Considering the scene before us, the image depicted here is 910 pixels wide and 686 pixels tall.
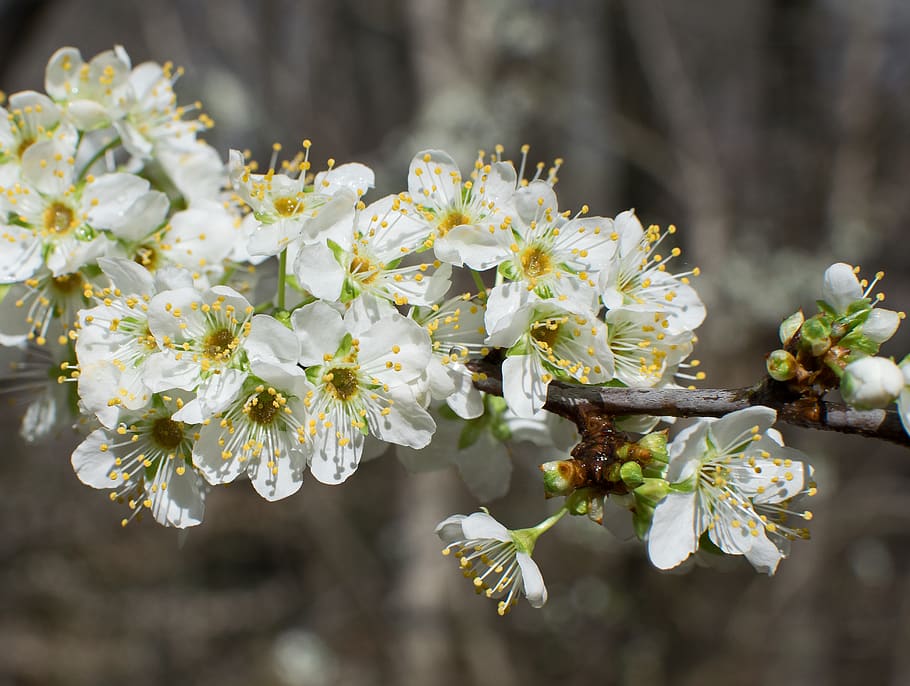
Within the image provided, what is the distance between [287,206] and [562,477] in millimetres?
668

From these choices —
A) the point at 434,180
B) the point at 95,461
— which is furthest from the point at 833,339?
the point at 95,461

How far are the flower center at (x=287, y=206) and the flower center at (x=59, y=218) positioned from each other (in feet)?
1.30

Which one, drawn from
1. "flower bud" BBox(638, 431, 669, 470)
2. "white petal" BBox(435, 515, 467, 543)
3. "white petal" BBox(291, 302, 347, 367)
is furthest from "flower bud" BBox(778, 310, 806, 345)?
"white petal" BBox(291, 302, 347, 367)

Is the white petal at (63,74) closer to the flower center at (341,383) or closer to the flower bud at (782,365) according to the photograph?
the flower center at (341,383)

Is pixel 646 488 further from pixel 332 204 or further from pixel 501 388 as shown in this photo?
pixel 332 204

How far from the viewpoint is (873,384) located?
0.94m

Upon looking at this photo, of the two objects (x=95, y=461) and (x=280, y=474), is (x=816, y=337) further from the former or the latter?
(x=95, y=461)

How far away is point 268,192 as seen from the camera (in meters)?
1.28

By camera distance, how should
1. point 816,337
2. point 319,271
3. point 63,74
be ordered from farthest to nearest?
point 63,74 → point 319,271 → point 816,337

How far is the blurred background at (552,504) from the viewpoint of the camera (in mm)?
5062

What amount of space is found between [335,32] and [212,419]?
7311 mm

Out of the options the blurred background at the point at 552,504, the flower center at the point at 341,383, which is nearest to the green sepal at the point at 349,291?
the flower center at the point at 341,383

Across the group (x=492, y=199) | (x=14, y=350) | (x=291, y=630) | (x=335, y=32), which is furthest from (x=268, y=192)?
(x=335, y=32)

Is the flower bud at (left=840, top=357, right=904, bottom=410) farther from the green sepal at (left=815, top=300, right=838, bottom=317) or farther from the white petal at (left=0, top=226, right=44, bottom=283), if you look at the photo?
the white petal at (left=0, top=226, right=44, bottom=283)
